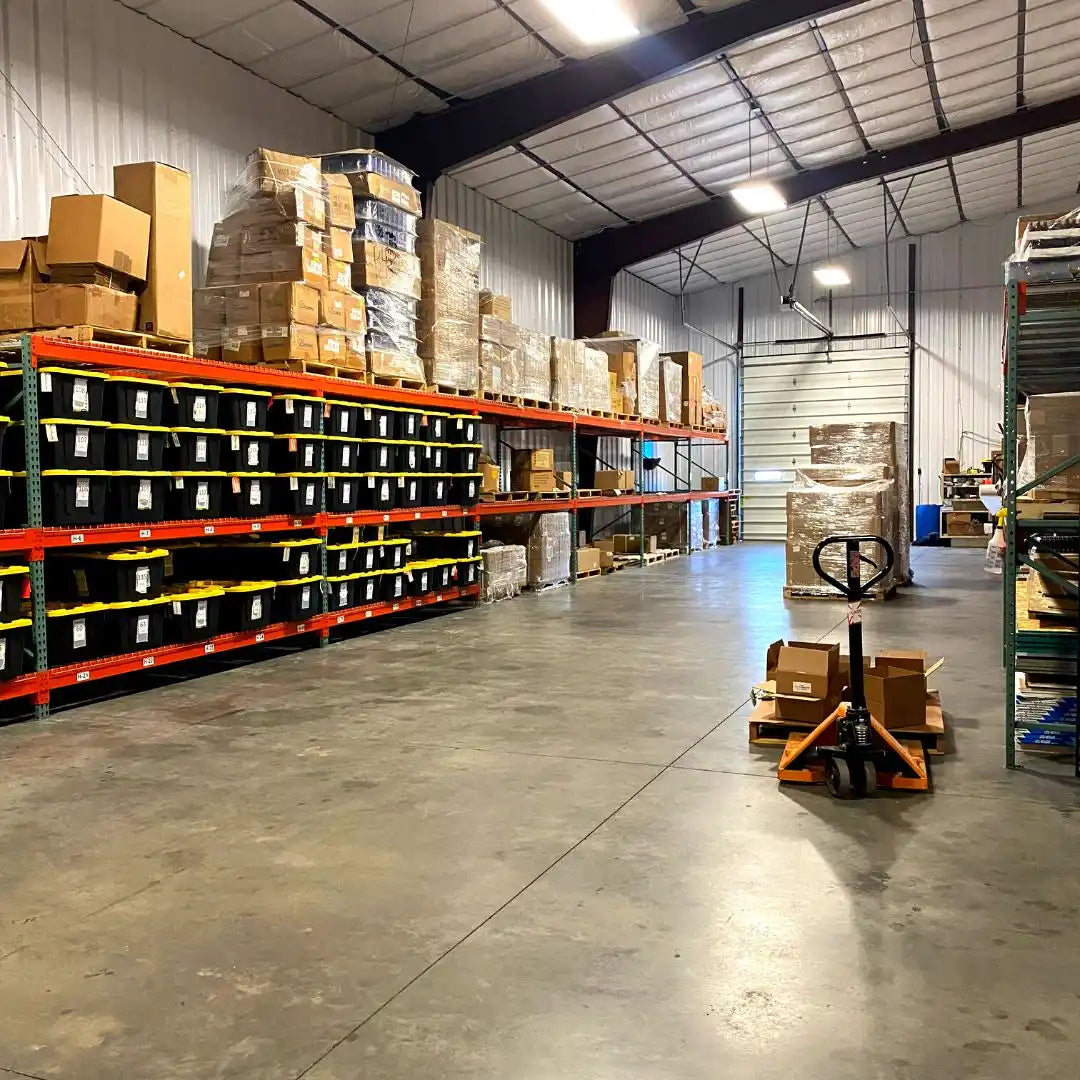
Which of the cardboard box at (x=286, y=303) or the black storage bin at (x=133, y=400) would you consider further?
the cardboard box at (x=286, y=303)

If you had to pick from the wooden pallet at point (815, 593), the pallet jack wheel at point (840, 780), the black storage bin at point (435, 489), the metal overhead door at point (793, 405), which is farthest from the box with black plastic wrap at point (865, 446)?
the metal overhead door at point (793, 405)

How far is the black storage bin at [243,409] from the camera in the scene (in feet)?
23.4

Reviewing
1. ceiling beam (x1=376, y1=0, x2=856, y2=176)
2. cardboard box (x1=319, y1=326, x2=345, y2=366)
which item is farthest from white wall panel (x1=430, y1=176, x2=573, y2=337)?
cardboard box (x1=319, y1=326, x2=345, y2=366)

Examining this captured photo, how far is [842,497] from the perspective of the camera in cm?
1084

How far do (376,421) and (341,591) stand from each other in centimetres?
155

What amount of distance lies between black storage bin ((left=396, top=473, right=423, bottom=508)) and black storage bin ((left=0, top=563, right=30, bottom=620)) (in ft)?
13.2

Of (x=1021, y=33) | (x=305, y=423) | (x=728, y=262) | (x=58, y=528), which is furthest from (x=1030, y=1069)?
(x=728, y=262)

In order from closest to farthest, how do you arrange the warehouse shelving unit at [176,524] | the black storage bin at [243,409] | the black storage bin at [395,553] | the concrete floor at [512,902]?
the concrete floor at [512,902], the warehouse shelving unit at [176,524], the black storage bin at [243,409], the black storage bin at [395,553]

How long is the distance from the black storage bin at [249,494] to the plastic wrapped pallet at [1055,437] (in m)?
5.09

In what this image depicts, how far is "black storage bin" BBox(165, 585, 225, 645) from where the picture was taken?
6629 mm

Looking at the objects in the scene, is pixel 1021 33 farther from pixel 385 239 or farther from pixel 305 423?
pixel 305 423

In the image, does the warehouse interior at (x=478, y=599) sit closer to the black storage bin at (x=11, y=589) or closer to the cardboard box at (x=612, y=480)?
the black storage bin at (x=11, y=589)

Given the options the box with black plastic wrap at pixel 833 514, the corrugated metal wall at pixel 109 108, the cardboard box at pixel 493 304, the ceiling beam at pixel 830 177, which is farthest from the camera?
the ceiling beam at pixel 830 177

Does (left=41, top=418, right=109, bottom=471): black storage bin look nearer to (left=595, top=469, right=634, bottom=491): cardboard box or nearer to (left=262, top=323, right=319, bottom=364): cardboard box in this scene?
(left=262, top=323, right=319, bottom=364): cardboard box
